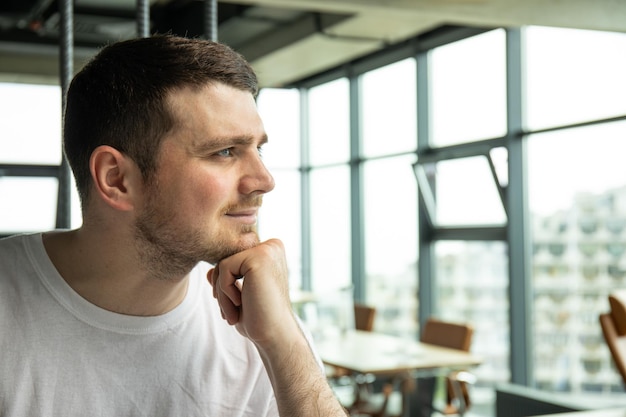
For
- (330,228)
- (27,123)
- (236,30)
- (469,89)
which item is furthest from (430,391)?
(27,123)

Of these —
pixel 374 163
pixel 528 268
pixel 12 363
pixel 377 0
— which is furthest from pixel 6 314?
pixel 374 163

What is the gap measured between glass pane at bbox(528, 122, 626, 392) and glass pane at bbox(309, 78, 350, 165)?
2864 mm

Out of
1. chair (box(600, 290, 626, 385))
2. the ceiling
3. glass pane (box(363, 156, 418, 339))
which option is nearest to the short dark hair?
chair (box(600, 290, 626, 385))

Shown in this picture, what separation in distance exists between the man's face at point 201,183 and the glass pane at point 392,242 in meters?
5.71

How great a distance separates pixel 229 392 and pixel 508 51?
487 centimetres

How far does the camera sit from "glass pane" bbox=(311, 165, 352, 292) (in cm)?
845

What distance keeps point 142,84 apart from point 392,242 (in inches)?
252

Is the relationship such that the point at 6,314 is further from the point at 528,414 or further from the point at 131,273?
the point at 528,414

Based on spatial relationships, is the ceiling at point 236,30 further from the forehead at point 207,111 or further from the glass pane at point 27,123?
the forehead at point 207,111

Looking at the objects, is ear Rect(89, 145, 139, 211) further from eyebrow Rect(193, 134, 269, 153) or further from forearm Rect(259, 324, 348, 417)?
forearm Rect(259, 324, 348, 417)

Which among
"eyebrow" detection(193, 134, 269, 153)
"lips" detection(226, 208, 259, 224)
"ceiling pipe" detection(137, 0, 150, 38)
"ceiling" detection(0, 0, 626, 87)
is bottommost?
"lips" detection(226, 208, 259, 224)

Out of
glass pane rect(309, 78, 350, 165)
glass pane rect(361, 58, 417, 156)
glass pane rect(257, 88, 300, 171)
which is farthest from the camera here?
glass pane rect(257, 88, 300, 171)

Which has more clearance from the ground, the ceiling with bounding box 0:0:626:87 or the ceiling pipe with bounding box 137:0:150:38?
the ceiling with bounding box 0:0:626:87

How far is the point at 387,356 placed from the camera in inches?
194
